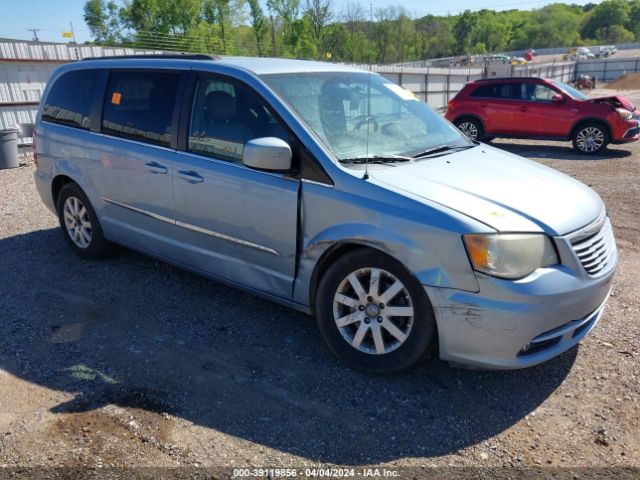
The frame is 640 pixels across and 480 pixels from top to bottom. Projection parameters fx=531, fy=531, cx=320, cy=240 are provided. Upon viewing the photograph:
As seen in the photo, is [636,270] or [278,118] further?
[636,270]

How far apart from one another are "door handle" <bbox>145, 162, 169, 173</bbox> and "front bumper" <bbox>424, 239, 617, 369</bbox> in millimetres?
2307

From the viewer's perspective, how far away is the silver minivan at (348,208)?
9.36 feet

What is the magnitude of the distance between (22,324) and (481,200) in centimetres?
347

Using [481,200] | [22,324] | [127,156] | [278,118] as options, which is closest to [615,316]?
[481,200]

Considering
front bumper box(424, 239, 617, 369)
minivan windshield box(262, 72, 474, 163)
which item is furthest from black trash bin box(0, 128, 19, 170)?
front bumper box(424, 239, 617, 369)

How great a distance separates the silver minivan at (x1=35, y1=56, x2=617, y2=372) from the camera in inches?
112

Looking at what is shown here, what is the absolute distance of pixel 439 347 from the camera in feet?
9.88

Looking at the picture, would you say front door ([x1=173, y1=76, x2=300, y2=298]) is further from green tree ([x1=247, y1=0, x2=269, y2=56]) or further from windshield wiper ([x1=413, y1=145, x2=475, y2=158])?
green tree ([x1=247, y1=0, x2=269, y2=56])

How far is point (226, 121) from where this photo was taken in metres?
3.81

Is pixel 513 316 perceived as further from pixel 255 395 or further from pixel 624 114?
pixel 624 114

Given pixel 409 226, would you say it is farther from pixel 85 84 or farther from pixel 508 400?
pixel 85 84

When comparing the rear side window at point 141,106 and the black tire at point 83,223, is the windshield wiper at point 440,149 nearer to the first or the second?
the rear side window at point 141,106

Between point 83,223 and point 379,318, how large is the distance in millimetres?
3395

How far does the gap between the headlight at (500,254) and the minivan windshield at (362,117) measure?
0.94 m
